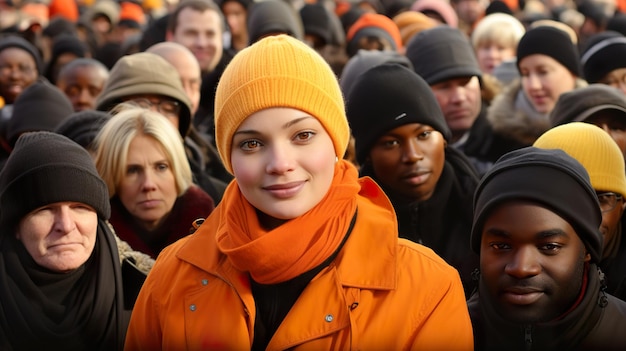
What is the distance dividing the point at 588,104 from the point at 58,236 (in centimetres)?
318

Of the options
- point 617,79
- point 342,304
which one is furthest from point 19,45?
point 342,304

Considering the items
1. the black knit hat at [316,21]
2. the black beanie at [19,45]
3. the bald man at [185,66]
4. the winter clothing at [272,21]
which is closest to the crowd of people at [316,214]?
the bald man at [185,66]

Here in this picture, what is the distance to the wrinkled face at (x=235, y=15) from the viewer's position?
11688mm

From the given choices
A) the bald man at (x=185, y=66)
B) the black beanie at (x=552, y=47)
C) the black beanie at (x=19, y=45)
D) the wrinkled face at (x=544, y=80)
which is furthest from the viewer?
the black beanie at (x=19, y=45)

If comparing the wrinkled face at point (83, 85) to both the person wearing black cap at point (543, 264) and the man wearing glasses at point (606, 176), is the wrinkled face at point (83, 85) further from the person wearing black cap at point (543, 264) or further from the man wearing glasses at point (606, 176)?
the person wearing black cap at point (543, 264)

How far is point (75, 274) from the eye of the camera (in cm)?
428

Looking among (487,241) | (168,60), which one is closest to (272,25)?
(168,60)

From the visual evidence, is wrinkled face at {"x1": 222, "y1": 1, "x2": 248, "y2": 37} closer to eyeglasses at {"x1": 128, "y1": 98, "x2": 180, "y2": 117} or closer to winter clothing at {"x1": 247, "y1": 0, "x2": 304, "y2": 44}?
winter clothing at {"x1": 247, "y1": 0, "x2": 304, "y2": 44}

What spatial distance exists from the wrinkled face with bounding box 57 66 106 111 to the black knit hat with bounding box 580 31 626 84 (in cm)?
406

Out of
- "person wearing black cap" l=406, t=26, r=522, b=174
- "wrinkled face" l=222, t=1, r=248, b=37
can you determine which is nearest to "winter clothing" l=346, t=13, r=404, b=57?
"wrinkled face" l=222, t=1, r=248, b=37

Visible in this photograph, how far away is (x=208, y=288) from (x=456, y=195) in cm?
240

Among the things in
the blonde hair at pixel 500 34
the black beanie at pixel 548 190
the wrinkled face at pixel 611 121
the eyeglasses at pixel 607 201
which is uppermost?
the blonde hair at pixel 500 34

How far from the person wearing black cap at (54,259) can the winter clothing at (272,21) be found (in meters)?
5.64

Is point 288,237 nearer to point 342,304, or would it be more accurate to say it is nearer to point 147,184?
point 342,304
